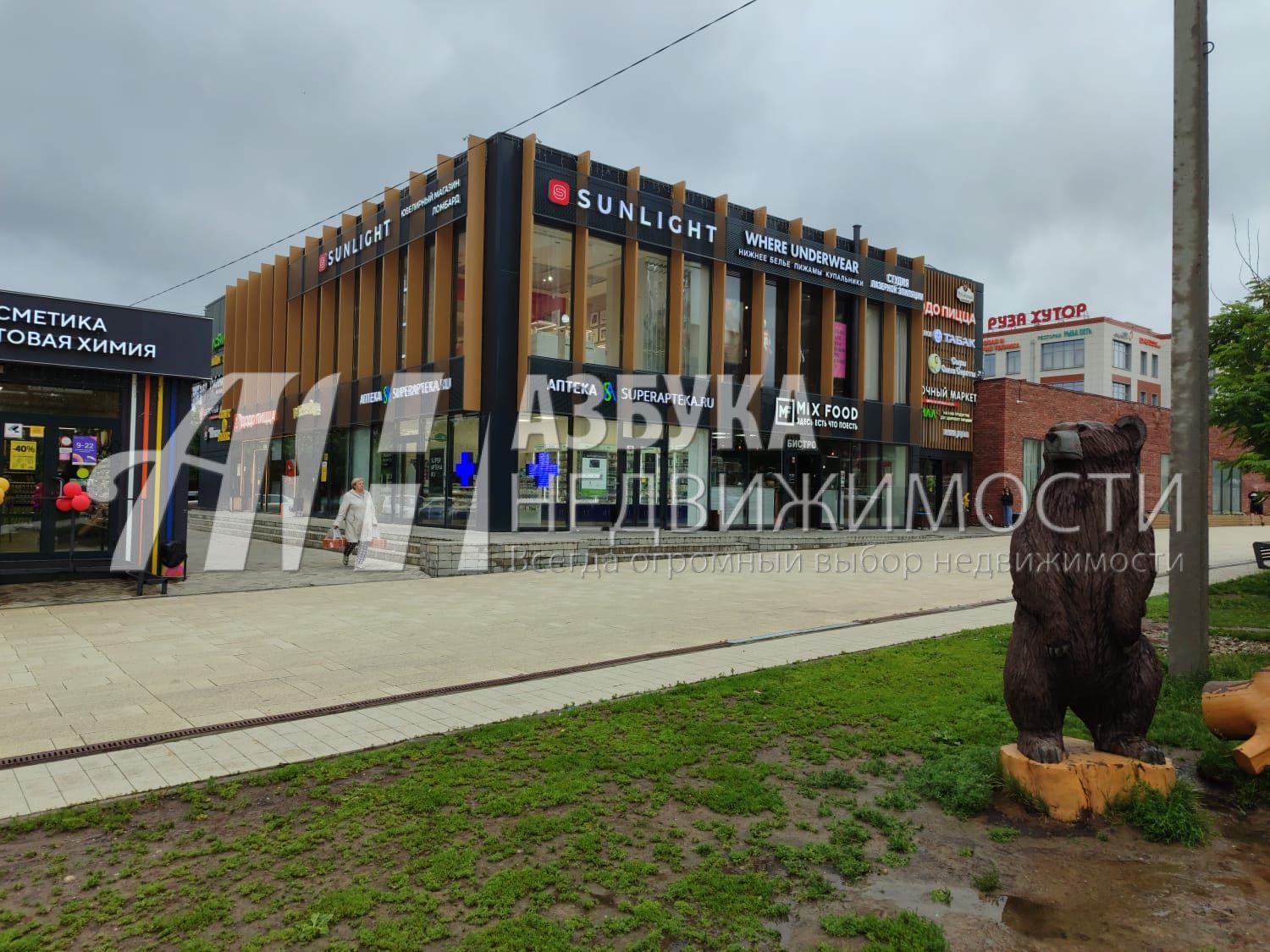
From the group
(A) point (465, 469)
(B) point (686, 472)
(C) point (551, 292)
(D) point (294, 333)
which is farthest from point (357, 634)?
(D) point (294, 333)

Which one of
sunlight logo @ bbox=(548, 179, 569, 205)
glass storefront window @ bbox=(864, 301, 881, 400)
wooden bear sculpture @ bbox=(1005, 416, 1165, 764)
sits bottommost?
wooden bear sculpture @ bbox=(1005, 416, 1165, 764)

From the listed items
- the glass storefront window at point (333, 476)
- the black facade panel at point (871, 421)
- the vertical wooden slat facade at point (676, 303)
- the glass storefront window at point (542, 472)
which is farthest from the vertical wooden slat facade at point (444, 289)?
the black facade panel at point (871, 421)

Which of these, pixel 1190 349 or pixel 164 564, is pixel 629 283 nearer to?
pixel 164 564

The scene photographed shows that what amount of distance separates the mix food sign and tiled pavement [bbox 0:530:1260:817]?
394 centimetres

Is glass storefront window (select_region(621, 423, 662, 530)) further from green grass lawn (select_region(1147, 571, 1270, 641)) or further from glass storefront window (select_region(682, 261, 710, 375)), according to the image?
green grass lawn (select_region(1147, 571, 1270, 641))

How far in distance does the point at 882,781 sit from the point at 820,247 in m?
22.6

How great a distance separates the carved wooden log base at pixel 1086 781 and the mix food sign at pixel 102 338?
13.4 meters

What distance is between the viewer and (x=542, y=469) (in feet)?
63.8

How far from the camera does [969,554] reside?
69.1 feet

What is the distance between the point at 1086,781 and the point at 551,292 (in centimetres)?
1746

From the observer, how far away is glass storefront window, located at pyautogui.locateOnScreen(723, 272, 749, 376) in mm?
23266

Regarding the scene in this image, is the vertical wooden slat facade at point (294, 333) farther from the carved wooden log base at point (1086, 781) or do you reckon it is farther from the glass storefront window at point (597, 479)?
the carved wooden log base at point (1086, 781)

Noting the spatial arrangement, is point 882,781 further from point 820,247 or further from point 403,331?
point 820,247

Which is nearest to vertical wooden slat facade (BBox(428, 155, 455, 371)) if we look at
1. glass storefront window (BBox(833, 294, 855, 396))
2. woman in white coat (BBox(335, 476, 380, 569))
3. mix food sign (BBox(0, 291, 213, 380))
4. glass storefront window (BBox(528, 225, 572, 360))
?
glass storefront window (BBox(528, 225, 572, 360))
